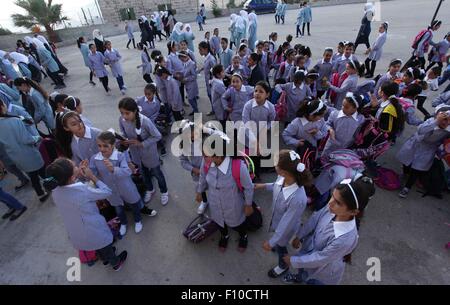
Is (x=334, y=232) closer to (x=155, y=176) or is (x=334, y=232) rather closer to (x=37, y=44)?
(x=155, y=176)

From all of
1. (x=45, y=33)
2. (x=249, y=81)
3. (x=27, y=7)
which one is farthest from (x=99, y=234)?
(x=45, y=33)

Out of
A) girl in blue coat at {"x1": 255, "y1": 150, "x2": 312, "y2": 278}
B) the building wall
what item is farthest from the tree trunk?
girl in blue coat at {"x1": 255, "y1": 150, "x2": 312, "y2": 278}

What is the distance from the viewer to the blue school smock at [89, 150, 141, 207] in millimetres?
2928

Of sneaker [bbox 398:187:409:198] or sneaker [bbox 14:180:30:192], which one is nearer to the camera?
sneaker [bbox 398:187:409:198]

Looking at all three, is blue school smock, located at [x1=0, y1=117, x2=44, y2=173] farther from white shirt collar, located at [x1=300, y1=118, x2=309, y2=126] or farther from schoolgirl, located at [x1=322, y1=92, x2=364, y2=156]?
schoolgirl, located at [x1=322, y1=92, x2=364, y2=156]

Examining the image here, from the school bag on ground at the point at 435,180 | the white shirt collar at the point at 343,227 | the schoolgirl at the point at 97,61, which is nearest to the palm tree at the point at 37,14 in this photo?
the schoolgirl at the point at 97,61

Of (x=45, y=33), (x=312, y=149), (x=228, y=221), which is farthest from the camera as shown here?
(x=45, y=33)

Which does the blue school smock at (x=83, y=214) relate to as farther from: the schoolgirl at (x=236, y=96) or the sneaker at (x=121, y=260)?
the schoolgirl at (x=236, y=96)

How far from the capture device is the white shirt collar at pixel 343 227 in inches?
73.5

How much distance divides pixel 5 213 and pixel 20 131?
1.45 m

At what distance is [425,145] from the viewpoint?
338 cm

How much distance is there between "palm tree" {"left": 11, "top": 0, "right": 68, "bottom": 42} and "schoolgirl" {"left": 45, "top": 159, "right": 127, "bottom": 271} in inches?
840

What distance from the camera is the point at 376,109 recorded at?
3.81 metres
